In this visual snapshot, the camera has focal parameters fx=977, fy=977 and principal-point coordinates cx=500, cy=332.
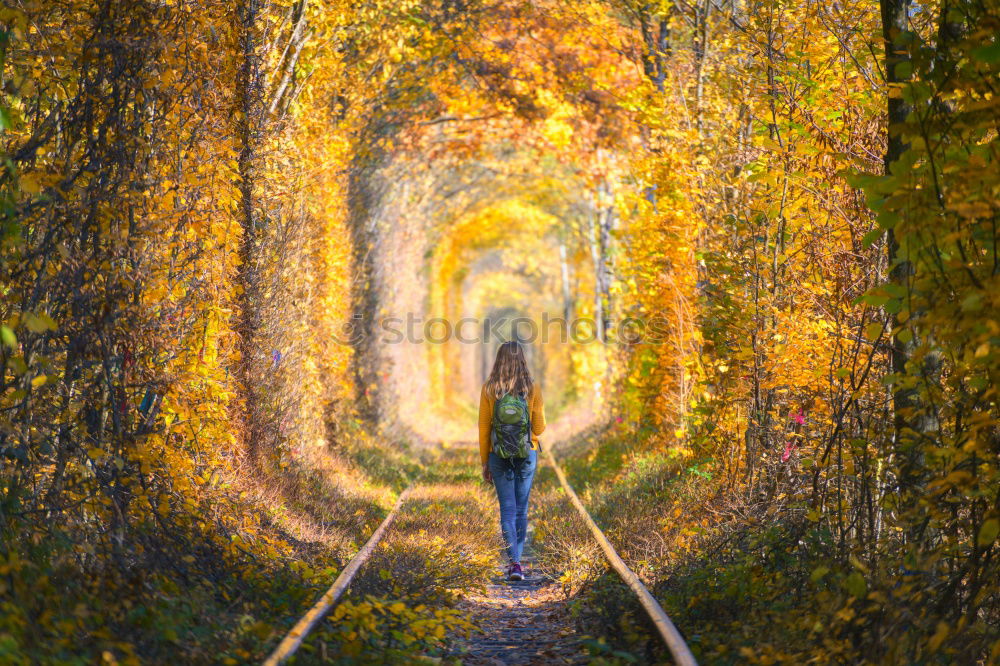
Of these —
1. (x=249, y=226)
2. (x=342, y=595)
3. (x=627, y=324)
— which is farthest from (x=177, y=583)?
(x=627, y=324)

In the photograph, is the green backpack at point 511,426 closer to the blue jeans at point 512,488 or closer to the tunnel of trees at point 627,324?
the blue jeans at point 512,488

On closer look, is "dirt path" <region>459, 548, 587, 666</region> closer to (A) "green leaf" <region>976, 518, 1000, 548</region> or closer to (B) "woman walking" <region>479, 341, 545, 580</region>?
(B) "woman walking" <region>479, 341, 545, 580</region>

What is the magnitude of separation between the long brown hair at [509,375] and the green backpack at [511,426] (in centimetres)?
7

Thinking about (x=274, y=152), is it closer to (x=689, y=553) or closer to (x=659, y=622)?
(x=689, y=553)

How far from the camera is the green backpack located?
838cm

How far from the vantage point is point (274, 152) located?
1007 centimetres

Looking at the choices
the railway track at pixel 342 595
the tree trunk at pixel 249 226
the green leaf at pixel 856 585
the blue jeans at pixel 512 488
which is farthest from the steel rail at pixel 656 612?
the tree trunk at pixel 249 226

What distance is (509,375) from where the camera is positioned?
8469 millimetres

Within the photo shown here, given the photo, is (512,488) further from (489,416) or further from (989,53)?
(989,53)

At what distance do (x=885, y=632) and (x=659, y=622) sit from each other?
136 centimetres

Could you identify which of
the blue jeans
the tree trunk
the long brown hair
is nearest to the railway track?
the blue jeans

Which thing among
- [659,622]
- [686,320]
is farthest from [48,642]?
[686,320]

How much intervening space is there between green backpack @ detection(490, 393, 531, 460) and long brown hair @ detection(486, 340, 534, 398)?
0.07m

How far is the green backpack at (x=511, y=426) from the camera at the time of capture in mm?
8383
